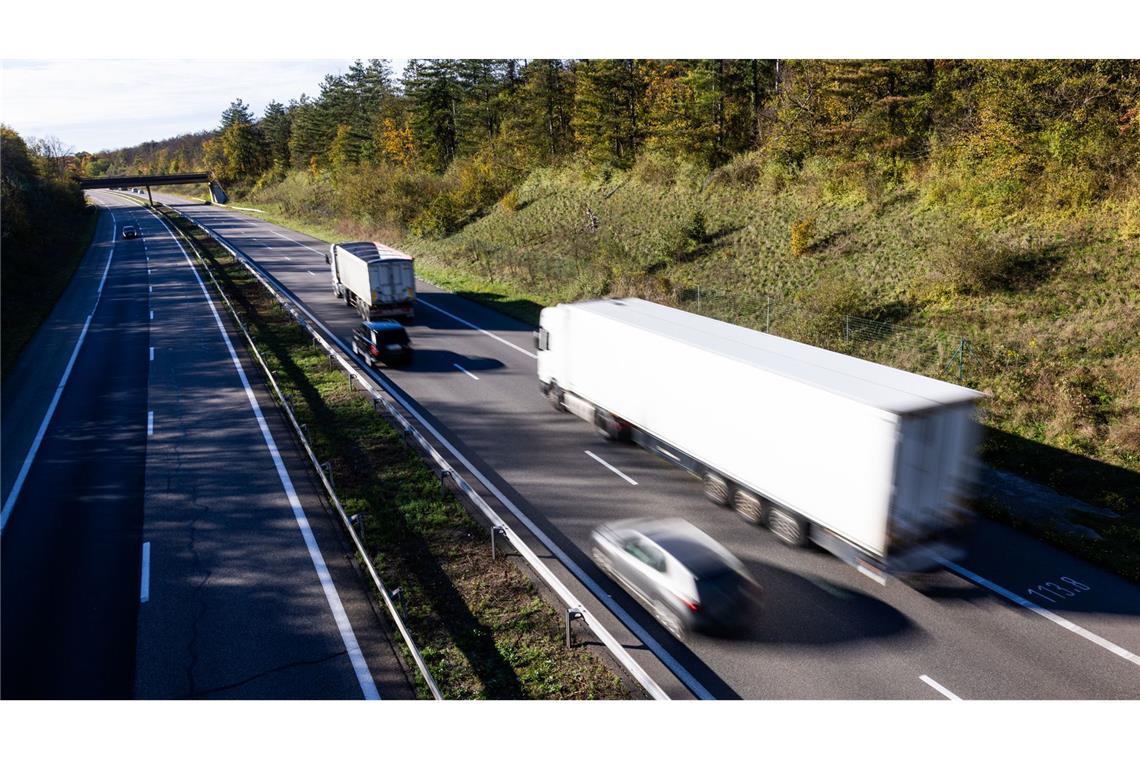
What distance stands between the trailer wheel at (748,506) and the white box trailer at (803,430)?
0.11 feet

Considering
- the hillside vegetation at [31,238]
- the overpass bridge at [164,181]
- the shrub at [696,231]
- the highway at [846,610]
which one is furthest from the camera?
the overpass bridge at [164,181]

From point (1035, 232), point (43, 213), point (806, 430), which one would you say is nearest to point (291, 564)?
point (806, 430)

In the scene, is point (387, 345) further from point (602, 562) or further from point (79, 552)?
point (602, 562)

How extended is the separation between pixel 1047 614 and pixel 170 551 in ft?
54.3

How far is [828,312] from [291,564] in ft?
63.3

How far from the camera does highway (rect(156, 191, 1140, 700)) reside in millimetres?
10117


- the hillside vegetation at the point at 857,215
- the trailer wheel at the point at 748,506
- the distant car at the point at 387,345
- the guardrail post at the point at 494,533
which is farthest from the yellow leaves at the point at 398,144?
the trailer wheel at the point at 748,506

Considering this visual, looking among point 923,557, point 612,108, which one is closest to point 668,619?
point 923,557

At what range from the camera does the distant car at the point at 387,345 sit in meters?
25.1

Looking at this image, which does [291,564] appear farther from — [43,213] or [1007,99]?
[43,213]

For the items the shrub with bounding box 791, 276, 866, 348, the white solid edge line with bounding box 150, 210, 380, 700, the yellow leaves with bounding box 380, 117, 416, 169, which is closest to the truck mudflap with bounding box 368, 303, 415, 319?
the white solid edge line with bounding box 150, 210, 380, 700

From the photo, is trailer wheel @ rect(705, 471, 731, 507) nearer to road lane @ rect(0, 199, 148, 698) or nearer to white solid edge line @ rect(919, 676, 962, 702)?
white solid edge line @ rect(919, 676, 962, 702)

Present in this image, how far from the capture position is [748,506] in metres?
14.0

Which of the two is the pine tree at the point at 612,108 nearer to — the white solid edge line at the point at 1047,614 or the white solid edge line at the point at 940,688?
the white solid edge line at the point at 1047,614
